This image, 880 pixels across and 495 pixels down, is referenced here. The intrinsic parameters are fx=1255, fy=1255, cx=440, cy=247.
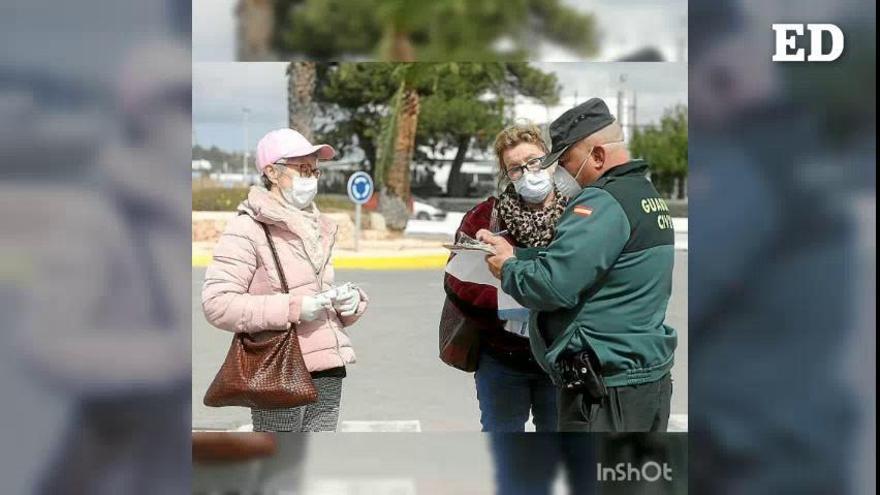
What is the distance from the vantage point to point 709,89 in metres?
3.35

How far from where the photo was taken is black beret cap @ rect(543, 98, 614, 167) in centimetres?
336

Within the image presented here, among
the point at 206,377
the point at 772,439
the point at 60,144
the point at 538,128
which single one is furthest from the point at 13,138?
the point at 772,439

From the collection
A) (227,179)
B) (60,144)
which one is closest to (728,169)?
(227,179)

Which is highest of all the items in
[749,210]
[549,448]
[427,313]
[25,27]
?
[25,27]

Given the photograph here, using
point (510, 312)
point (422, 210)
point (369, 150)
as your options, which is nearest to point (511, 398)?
point (510, 312)

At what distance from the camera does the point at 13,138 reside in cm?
332

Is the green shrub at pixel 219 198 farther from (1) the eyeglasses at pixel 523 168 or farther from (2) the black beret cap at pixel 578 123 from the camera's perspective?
(2) the black beret cap at pixel 578 123

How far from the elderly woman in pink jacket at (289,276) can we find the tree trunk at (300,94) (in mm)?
36

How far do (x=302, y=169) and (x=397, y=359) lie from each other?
0.58m

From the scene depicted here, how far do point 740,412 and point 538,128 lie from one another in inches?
37.5

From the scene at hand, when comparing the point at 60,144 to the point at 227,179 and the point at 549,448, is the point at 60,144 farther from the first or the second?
the point at 549,448

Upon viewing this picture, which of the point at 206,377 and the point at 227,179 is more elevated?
the point at 227,179

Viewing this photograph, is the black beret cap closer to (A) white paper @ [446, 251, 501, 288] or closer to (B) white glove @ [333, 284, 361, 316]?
(A) white paper @ [446, 251, 501, 288]

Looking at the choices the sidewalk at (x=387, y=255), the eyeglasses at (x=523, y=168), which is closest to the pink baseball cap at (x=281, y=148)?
the sidewalk at (x=387, y=255)
